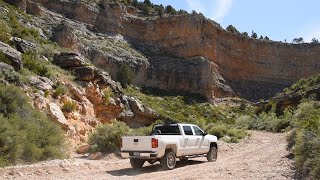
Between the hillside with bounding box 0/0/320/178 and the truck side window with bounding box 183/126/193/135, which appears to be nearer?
the truck side window with bounding box 183/126/193/135

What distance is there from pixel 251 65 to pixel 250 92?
697 cm

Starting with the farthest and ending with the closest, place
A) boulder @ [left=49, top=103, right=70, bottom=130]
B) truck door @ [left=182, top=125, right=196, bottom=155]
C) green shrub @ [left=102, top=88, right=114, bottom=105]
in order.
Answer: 1. green shrub @ [left=102, top=88, right=114, bottom=105]
2. boulder @ [left=49, top=103, right=70, bottom=130]
3. truck door @ [left=182, top=125, right=196, bottom=155]

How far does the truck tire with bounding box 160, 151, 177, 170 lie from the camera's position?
1278 cm

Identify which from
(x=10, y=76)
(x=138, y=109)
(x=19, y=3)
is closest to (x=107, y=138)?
(x=10, y=76)

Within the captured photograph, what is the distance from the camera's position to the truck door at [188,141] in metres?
13.9

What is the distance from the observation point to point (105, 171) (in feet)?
42.6

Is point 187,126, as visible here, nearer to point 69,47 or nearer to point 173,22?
point 69,47

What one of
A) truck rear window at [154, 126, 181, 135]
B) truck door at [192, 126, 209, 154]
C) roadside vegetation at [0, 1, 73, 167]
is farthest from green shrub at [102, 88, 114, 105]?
truck door at [192, 126, 209, 154]

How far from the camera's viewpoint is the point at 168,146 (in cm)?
1305

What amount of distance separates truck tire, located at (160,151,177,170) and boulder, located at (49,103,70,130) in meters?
10.3

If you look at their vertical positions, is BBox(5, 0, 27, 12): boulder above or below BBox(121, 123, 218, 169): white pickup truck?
above

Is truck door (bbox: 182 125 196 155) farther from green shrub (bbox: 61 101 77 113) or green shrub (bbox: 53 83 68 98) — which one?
green shrub (bbox: 53 83 68 98)

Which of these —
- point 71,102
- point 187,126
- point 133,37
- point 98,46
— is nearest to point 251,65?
point 133,37

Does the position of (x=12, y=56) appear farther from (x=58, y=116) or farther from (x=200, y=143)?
(x=200, y=143)
